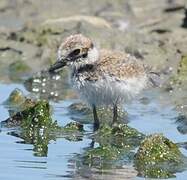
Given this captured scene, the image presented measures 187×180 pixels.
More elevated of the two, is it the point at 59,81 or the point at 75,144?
the point at 59,81

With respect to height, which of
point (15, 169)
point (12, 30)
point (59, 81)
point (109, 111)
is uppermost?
point (12, 30)

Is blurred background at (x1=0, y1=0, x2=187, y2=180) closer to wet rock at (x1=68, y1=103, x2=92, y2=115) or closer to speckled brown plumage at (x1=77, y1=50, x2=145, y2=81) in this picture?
wet rock at (x1=68, y1=103, x2=92, y2=115)

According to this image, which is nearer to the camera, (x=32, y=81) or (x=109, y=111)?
(x=109, y=111)

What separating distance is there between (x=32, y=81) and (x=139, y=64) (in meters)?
2.68

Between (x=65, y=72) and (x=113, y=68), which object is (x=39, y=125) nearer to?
(x=113, y=68)

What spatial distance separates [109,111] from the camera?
10680 millimetres

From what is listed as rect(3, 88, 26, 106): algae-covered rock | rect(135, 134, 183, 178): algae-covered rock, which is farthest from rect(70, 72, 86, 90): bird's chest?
rect(3, 88, 26, 106): algae-covered rock

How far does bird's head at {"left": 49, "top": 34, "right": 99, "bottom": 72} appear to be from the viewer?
9.59m

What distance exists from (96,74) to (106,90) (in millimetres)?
195

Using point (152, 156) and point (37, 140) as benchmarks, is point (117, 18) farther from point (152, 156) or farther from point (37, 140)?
point (152, 156)

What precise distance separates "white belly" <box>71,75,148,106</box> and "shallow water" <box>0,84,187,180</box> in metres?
0.40

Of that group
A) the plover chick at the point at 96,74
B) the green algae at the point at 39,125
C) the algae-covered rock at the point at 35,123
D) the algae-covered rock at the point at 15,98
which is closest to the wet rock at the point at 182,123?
the plover chick at the point at 96,74

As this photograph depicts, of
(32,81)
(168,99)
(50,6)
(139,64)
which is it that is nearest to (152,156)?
(139,64)

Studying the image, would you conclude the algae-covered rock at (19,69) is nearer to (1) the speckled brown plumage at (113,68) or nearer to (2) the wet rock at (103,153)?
(1) the speckled brown plumage at (113,68)
